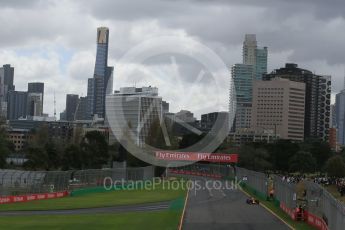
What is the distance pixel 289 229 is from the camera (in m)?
33.6

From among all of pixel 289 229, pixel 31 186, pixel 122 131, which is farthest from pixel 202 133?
pixel 289 229

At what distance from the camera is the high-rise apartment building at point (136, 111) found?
143m

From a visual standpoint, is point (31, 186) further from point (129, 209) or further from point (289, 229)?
point (289, 229)

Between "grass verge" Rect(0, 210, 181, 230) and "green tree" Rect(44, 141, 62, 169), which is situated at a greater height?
"green tree" Rect(44, 141, 62, 169)

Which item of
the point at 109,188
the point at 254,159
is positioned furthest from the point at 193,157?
the point at 109,188

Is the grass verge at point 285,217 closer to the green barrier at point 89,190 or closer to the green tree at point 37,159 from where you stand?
the green barrier at point 89,190

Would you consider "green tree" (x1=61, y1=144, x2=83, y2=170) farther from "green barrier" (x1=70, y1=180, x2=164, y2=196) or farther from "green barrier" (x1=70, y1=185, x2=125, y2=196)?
"green barrier" (x1=70, y1=185, x2=125, y2=196)

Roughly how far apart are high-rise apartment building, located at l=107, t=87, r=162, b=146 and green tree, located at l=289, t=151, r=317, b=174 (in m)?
34.6

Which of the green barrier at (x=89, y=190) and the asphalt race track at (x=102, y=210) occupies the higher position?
the asphalt race track at (x=102, y=210)

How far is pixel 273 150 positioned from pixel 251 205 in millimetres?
106994

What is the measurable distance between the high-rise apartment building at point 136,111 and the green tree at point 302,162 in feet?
114

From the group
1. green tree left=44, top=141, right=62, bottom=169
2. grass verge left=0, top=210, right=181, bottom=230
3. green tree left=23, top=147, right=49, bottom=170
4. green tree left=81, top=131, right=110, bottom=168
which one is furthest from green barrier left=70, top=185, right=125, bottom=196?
green tree left=81, top=131, right=110, bottom=168

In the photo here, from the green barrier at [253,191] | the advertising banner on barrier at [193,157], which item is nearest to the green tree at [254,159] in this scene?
the advertising banner on barrier at [193,157]

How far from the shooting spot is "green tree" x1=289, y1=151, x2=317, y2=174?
146 metres
